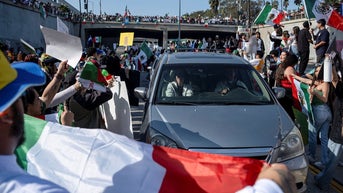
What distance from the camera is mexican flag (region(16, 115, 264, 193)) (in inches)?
79.2

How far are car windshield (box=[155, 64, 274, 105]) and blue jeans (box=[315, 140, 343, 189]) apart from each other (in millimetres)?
939

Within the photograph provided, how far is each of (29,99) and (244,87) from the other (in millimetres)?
3481

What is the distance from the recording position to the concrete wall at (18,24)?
3588cm

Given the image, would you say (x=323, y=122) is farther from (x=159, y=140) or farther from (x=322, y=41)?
(x=322, y=41)

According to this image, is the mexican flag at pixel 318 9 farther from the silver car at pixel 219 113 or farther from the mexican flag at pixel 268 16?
the mexican flag at pixel 268 16

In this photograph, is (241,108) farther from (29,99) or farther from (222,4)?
(222,4)

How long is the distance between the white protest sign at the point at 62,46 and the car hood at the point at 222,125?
3.53 feet

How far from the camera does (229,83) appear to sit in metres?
5.80

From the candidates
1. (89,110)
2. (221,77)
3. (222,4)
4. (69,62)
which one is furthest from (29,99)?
(222,4)

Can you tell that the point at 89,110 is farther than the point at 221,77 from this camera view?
No

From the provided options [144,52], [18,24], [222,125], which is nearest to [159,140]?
[222,125]

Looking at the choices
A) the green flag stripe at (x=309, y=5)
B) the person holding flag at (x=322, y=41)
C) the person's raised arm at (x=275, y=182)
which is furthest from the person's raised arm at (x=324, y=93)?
the person holding flag at (x=322, y=41)

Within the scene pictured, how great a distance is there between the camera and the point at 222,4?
400 ft

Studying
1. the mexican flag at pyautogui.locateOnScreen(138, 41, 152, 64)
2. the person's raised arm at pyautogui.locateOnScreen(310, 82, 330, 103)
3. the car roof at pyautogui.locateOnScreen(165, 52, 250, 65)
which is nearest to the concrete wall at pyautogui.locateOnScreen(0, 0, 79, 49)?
the mexican flag at pyautogui.locateOnScreen(138, 41, 152, 64)
